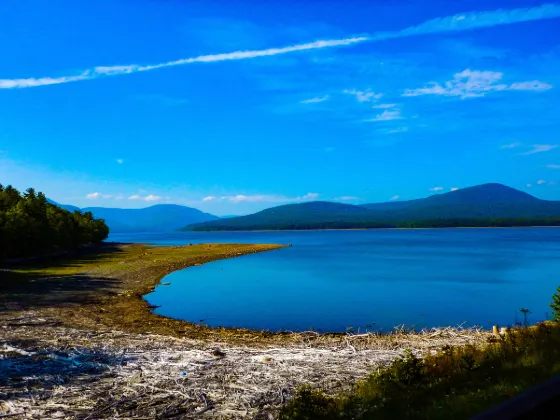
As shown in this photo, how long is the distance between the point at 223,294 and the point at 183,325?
20403 millimetres

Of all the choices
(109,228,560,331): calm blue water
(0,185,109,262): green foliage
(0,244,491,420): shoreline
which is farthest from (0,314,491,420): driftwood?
(0,185,109,262): green foliage

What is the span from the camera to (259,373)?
49.9ft

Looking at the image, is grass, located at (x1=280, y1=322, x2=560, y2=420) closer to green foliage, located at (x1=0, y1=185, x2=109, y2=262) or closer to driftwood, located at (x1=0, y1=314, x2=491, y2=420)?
driftwood, located at (x1=0, y1=314, x2=491, y2=420)

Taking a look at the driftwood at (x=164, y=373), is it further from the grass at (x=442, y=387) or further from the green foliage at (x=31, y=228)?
the green foliage at (x=31, y=228)

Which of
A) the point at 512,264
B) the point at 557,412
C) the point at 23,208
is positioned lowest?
the point at 512,264

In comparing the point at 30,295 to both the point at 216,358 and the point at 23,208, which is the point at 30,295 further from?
the point at 23,208

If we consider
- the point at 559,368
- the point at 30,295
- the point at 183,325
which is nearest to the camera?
the point at 559,368

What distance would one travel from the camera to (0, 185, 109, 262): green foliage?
70188 millimetres

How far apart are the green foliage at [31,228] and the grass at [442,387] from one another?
6845cm

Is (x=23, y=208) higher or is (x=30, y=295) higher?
(x=23, y=208)

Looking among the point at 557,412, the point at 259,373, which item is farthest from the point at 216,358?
the point at 557,412

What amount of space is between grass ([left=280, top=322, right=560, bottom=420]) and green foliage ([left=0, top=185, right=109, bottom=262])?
68.5 meters

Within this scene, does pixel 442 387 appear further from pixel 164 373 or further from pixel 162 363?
pixel 162 363

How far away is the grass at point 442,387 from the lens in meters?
9.32
